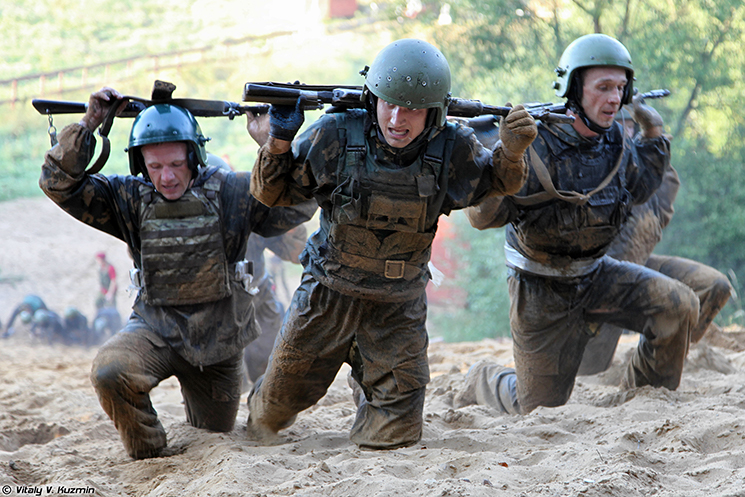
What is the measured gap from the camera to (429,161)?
372cm

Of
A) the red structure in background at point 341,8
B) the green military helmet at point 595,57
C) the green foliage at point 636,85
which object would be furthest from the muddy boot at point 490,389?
the red structure in background at point 341,8

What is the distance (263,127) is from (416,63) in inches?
41.3

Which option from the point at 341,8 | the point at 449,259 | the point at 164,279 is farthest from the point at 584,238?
the point at 341,8

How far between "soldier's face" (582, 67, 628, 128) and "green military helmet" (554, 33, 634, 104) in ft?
0.18

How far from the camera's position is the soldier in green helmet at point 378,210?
3656 mm

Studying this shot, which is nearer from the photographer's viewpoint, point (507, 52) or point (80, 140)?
point (80, 140)

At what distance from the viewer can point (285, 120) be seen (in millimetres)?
3533

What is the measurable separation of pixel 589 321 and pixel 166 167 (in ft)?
9.75

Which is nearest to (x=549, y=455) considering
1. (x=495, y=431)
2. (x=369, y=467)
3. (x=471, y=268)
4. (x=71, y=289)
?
(x=495, y=431)

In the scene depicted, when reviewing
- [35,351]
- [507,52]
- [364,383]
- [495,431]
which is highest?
[507,52]

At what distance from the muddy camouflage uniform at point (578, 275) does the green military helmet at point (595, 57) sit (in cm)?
34

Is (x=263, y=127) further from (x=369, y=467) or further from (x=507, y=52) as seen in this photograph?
(x=507, y=52)

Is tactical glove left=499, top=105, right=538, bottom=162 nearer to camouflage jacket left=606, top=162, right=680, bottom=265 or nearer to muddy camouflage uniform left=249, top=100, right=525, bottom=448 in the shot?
muddy camouflage uniform left=249, top=100, right=525, bottom=448

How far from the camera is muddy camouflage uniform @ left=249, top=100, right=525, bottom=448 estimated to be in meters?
3.72
